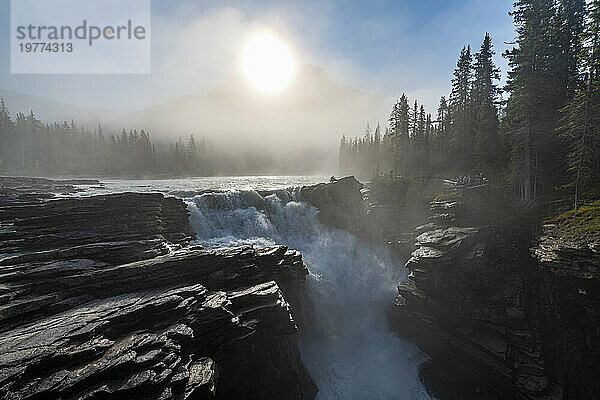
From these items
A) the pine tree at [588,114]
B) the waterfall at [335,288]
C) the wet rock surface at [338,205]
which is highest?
the pine tree at [588,114]

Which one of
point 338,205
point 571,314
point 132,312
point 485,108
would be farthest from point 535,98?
point 132,312

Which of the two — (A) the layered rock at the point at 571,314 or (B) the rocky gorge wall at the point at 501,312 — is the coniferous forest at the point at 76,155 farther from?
(A) the layered rock at the point at 571,314

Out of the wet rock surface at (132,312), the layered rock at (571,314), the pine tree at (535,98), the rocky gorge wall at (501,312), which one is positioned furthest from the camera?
the pine tree at (535,98)

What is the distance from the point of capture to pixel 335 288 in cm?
2895

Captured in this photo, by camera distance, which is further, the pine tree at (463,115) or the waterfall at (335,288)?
the pine tree at (463,115)

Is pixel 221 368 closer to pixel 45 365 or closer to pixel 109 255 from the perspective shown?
pixel 45 365

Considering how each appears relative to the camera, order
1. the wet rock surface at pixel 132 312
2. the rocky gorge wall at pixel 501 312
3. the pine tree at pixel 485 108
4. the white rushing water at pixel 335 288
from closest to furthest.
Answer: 1. the wet rock surface at pixel 132 312
2. the rocky gorge wall at pixel 501 312
3. the white rushing water at pixel 335 288
4. the pine tree at pixel 485 108

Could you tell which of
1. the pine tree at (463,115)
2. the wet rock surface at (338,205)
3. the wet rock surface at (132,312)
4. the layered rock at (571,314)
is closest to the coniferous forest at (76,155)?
the wet rock surface at (338,205)

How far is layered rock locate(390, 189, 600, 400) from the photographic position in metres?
18.0

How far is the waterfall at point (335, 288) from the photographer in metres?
22.0

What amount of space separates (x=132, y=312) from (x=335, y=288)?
66.6ft

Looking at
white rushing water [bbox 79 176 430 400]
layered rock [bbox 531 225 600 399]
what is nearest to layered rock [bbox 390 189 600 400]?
layered rock [bbox 531 225 600 399]

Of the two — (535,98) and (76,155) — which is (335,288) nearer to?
(535,98)

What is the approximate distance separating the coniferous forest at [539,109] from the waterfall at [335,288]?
18.3 metres
